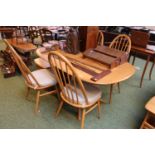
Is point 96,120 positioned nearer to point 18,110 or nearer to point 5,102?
point 18,110

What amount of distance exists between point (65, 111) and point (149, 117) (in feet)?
3.39

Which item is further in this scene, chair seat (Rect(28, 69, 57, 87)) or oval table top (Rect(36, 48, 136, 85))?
chair seat (Rect(28, 69, 57, 87))

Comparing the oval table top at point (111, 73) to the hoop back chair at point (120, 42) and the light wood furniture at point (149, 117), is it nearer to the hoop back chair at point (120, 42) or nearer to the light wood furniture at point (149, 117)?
the light wood furniture at point (149, 117)

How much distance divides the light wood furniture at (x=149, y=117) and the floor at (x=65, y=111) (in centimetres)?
24

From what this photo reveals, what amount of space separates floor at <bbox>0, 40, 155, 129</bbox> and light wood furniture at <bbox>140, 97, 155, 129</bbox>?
0.24 metres

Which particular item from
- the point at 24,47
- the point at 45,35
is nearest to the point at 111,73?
the point at 24,47

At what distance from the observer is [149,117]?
183 cm

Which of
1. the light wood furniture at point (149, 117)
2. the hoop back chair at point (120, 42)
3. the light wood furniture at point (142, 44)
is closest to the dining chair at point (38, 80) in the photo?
the hoop back chair at point (120, 42)

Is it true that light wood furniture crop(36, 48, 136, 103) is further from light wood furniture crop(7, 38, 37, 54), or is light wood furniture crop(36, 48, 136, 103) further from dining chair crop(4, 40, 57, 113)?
light wood furniture crop(7, 38, 37, 54)

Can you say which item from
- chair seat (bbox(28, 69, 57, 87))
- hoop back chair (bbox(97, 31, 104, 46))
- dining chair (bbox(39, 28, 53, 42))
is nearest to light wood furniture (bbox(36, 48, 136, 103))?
chair seat (bbox(28, 69, 57, 87))

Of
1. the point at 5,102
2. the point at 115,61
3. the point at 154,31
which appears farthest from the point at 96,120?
the point at 154,31

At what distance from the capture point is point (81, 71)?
171 centimetres

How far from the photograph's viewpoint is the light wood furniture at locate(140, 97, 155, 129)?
164 centimetres

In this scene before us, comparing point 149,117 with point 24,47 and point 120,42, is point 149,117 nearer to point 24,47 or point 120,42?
point 120,42
